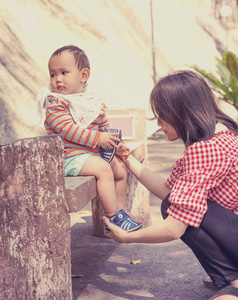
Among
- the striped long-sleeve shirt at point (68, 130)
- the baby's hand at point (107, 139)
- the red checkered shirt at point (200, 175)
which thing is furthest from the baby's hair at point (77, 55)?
the red checkered shirt at point (200, 175)

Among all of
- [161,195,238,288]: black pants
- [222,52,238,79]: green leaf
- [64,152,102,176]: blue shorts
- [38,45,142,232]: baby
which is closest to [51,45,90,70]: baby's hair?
[38,45,142,232]: baby

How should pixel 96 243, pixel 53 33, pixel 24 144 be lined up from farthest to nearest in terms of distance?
pixel 53 33, pixel 96 243, pixel 24 144

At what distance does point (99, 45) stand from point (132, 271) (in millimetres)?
8499

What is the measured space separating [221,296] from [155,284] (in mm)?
731

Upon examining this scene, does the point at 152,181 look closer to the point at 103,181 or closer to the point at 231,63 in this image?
the point at 103,181

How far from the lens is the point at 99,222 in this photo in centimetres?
397

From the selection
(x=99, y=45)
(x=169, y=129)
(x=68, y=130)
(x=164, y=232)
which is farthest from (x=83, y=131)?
(x=99, y=45)

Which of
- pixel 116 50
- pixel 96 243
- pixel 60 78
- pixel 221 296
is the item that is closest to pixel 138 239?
pixel 221 296

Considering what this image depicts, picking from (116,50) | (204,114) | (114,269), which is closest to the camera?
(204,114)

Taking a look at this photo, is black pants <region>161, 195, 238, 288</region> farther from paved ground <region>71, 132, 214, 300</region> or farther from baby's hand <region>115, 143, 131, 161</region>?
baby's hand <region>115, 143, 131, 161</region>

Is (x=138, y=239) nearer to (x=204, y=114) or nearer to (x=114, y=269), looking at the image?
(x=204, y=114)

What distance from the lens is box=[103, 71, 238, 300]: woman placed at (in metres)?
2.34

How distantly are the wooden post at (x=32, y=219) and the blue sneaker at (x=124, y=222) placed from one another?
552 millimetres

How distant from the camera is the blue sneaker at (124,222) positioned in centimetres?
286
